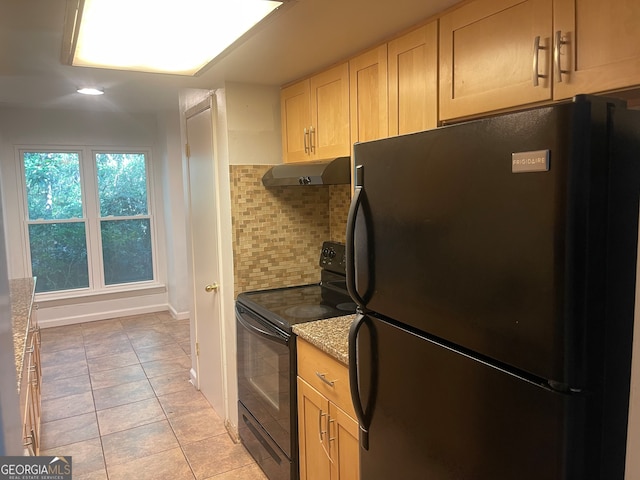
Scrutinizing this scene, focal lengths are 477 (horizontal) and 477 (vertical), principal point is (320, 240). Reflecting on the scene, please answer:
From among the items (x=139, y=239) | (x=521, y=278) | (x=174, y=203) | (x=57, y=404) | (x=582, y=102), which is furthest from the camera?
(x=139, y=239)

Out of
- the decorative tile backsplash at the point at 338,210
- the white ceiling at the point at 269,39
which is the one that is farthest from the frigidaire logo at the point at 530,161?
the decorative tile backsplash at the point at 338,210

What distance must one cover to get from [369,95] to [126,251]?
435 centimetres

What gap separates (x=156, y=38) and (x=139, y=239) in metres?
4.15

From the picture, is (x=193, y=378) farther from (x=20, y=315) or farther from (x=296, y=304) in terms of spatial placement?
(x=296, y=304)

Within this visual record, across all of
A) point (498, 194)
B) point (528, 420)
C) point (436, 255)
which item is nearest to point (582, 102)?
point (498, 194)

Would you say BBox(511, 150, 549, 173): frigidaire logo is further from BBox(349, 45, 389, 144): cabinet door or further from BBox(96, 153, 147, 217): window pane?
BBox(96, 153, 147, 217): window pane

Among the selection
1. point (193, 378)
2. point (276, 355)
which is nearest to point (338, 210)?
point (276, 355)

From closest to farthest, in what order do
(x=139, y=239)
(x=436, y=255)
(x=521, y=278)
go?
(x=521, y=278), (x=436, y=255), (x=139, y=239)

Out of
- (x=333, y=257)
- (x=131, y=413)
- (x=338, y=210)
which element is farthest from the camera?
(x=131, y=413)

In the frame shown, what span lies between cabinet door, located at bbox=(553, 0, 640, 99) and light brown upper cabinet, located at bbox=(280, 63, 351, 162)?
41.4 inches

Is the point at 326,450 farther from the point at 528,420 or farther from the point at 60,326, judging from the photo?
the point at 60,326

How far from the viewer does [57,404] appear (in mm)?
3365

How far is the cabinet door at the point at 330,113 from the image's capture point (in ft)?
7.14

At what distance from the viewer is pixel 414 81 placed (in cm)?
175
